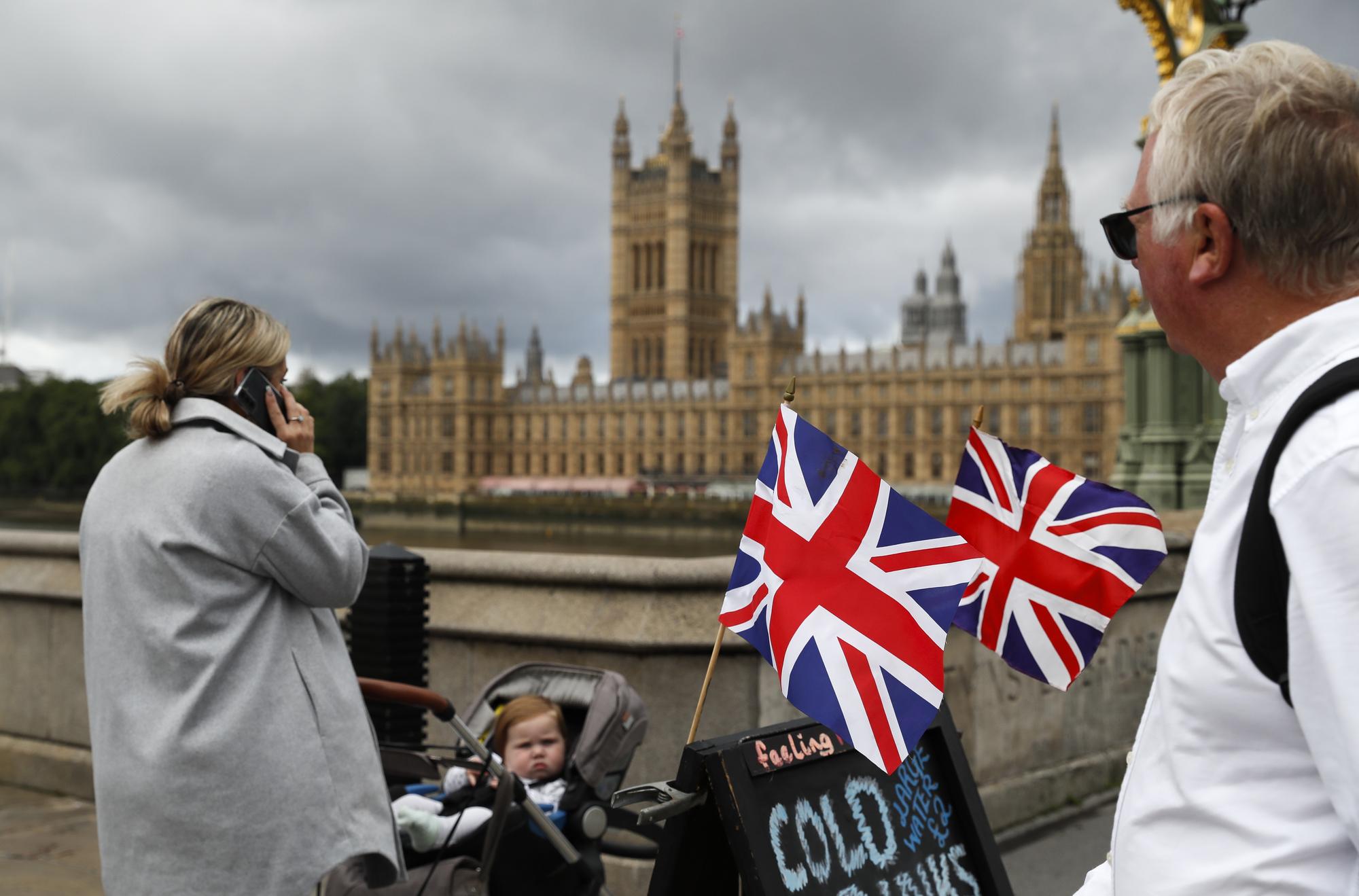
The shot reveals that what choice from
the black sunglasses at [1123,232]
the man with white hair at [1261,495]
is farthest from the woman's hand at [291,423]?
the man with white hair at [1261,495]

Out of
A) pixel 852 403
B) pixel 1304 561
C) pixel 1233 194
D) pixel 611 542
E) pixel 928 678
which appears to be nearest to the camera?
pixel 1304 561

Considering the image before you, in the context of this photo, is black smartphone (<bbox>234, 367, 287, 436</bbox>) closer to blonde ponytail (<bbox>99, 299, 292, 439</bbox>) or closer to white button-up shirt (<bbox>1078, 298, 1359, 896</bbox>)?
blonde ponytail (<bbox>99, 299, 292, 439</bbox>)

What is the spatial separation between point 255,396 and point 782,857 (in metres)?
1.15

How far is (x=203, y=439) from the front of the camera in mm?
1932

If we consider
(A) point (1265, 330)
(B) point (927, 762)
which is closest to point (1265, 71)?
(A) point (1265, 330)

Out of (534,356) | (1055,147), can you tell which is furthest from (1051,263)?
(534,356)

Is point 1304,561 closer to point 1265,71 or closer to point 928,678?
point 1265,71

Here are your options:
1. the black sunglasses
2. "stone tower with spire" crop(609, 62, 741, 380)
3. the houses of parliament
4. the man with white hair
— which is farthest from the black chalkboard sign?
"stone tower with spire" crop(609, 62, 741, 380)

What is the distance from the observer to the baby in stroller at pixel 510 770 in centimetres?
254

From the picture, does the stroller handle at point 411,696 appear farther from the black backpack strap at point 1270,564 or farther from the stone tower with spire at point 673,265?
the stone tower with spire at point 673,265

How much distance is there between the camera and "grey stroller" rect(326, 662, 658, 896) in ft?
7.98

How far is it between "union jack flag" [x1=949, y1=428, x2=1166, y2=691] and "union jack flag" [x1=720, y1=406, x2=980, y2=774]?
0.86ft

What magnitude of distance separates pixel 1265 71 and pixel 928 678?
845mm

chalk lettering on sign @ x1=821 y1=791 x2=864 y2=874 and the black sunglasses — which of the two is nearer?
the black sunglasses
